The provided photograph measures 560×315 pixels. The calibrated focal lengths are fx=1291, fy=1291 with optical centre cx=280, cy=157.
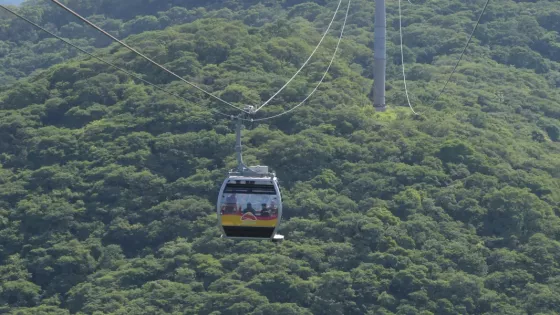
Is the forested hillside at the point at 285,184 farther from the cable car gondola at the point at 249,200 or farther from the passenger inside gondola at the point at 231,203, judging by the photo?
the passenger inside gondola at the point at 231,203

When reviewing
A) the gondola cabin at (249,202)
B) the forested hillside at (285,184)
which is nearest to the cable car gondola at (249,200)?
the gondola cabin at (249,202)

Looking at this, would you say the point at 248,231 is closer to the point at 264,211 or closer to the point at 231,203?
the point at 264,211

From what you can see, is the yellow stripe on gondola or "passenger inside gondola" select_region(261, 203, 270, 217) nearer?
"passenger inside gondola" select_region(261, 203, 270, 217)

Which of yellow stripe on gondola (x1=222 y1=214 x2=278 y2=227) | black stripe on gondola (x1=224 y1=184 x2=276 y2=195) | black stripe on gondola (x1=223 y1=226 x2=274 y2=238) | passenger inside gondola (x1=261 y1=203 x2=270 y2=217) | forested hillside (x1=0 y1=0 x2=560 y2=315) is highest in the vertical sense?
black stripe on gondola (x1=224 y1=184 x2=276 y2=195)

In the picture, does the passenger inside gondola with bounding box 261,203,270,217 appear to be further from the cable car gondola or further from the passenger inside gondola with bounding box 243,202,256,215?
the passenger inside gondola with bounding box 243,202,256,215

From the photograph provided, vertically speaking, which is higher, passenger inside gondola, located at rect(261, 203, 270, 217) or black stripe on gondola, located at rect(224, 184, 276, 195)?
black stripe on gondola, located at rect(224, 184, 276, 195)

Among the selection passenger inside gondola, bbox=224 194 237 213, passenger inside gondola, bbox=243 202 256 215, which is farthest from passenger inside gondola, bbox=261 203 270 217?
passenger inside gondola, bbox=224 194 237 213

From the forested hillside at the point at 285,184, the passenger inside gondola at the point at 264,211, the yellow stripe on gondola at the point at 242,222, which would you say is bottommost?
the forested hillside at the point at 285,184

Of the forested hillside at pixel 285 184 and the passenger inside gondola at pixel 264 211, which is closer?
the passenger inside gondola at pixel 264 211

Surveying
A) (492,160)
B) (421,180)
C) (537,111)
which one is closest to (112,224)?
(421,180)
